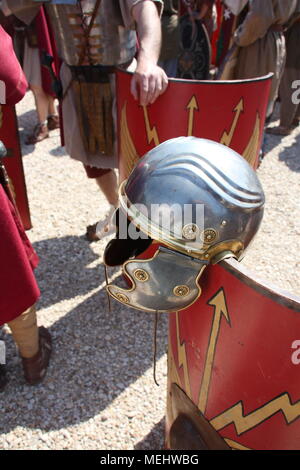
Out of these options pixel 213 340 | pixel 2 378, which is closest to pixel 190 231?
pixel 213 340

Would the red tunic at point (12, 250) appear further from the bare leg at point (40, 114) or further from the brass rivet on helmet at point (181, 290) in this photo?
the bare leg at point (40, 114)

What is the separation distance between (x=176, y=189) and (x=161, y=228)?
9 centimetres

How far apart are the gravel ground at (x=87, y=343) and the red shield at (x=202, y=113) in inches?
40.4

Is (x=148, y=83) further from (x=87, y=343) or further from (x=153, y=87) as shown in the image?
(x=87, y=343)

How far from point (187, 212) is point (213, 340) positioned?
0.32 meters

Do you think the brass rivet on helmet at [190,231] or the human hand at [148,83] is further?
the human hand at [148,83]

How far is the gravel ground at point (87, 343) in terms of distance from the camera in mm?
1626

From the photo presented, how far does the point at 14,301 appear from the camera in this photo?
1445 millimetres

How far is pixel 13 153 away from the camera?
1957mm

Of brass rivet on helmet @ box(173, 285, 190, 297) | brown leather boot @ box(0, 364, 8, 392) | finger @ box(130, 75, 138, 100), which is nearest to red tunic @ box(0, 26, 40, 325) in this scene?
finger @ box(130, 75, 138, 100)

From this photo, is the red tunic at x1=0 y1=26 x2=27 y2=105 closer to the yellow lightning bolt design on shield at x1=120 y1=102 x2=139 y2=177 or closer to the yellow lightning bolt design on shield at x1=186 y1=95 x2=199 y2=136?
the yellow lightning bolt design on shield at x1=120 y1=102 x2=139 y2=177

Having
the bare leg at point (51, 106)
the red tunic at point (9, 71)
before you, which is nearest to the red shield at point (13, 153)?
the red tunic at point (9, 71)

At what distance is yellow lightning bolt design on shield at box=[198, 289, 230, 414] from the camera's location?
0.82 m

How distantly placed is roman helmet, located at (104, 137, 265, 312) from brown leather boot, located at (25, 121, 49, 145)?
3694 mm
